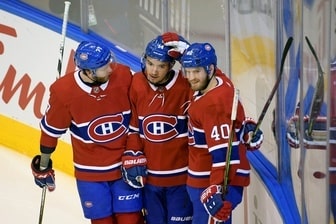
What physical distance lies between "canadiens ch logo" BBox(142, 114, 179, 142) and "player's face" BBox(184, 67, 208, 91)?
9.6 inches

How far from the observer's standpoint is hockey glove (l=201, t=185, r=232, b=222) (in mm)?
2453

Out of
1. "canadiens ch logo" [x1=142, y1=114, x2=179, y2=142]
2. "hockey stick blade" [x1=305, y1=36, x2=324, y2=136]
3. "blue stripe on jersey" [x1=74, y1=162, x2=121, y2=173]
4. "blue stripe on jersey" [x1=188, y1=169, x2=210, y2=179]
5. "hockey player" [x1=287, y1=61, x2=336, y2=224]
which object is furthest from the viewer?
"blue stripe on jersey" [x1=74, y1=162, x2=121, y2=173]

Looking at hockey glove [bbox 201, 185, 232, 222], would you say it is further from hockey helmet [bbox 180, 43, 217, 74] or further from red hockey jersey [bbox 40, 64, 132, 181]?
red hockey jersey [bbox 40, 64, 132, 181]

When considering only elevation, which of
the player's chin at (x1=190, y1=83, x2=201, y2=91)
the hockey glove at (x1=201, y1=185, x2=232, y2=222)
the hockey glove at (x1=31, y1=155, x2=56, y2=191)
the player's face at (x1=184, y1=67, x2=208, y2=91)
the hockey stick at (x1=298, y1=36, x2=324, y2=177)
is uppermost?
the player's face at (x1=184, y1=67, x2=208, y2=91)

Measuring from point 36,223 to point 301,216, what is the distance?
186 cm

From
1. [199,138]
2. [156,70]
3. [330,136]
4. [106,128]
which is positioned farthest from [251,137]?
[330,136]

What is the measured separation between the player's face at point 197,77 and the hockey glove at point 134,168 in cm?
40

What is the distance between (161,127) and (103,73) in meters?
0.29

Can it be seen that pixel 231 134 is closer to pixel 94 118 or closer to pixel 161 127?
pixel 161 127

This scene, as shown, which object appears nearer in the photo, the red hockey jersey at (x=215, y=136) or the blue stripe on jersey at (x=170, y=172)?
the red hockey jersey at (x=215, y=136)

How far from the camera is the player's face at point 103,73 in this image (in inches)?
110

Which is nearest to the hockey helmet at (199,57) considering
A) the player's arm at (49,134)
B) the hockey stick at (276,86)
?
the hockey stick at (276,86)

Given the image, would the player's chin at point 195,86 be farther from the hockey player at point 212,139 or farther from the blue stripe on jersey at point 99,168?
the blue stripe on jersey at point 99,168

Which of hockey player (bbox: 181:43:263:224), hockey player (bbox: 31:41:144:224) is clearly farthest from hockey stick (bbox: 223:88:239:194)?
hockey player (bbox: 31:41:144:224)
